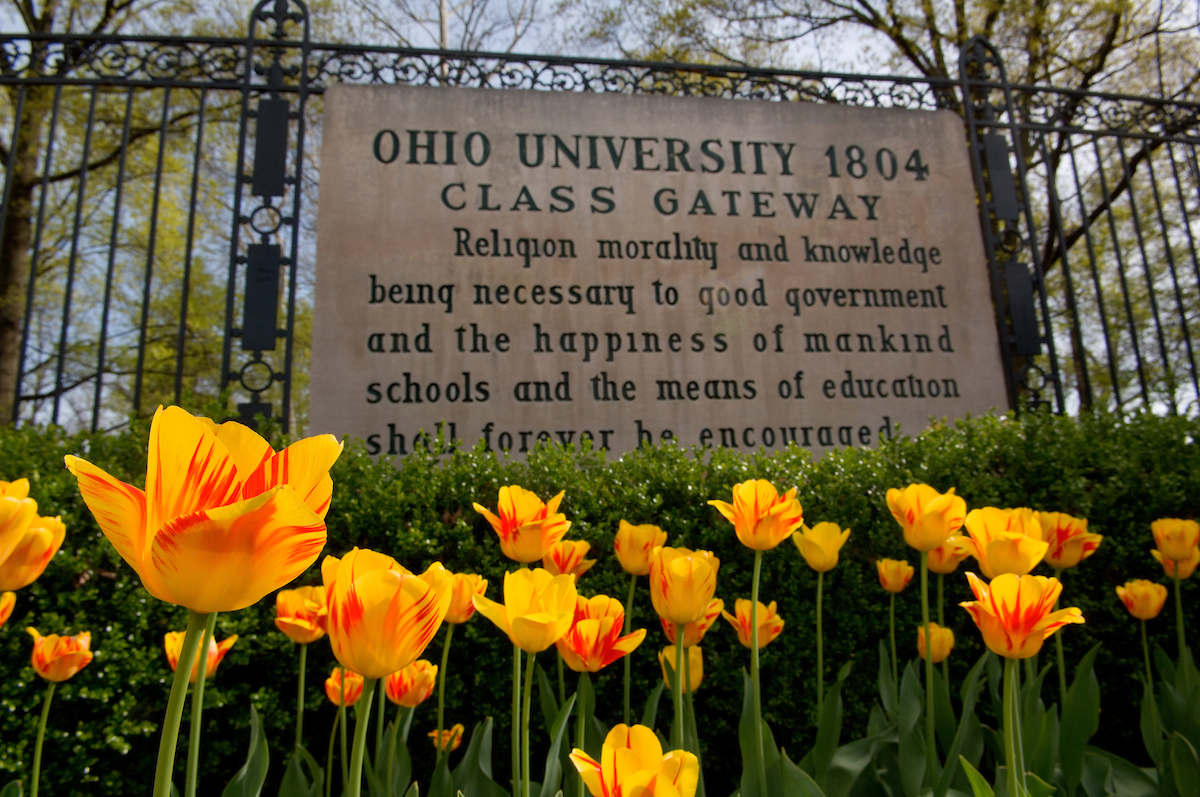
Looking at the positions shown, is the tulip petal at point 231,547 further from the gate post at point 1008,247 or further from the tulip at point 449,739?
the gate post at point 1008,247

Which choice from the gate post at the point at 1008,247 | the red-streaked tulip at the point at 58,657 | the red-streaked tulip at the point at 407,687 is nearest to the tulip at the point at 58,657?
the red-streaked tulip at the point at 58,657

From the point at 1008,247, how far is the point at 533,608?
5.53 m

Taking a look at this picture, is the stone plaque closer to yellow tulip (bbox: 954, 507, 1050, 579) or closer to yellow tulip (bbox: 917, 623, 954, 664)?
yellow tulip (bbox: 917, 623, 954, 664)

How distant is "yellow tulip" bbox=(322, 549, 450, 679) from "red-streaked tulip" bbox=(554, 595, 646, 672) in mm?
464

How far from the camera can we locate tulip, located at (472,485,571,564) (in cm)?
126

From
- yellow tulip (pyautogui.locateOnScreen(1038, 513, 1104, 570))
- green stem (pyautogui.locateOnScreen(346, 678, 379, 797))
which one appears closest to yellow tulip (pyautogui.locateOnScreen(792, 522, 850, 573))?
yellow tulip (pyautogui.locateOnScreen(1038, 513, 1104, 570))

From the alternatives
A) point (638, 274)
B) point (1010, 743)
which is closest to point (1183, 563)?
point (1010, 743)

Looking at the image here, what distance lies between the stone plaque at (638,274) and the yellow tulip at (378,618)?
3.55 metres

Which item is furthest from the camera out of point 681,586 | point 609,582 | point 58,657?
point 609,582

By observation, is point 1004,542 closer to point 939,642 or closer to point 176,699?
point 939,642

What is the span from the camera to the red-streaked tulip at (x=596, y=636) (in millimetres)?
1122

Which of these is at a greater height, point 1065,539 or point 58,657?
point 1065,539

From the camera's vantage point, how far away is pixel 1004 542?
3.88ft

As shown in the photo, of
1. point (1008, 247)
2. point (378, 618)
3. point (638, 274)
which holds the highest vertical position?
point (1008, 247)
